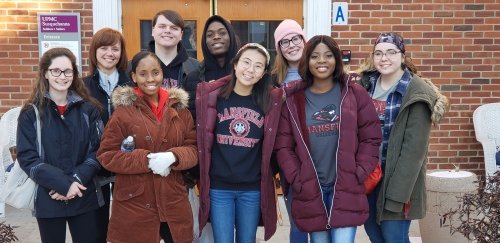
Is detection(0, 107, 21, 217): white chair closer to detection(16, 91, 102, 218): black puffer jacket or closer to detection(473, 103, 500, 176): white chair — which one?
detection(16, 91, 102, 218): black puffer jacket

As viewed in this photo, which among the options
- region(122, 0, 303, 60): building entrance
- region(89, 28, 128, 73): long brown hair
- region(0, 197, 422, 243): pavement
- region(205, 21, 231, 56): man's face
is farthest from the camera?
region(122, 0, 303, 60): building entrance

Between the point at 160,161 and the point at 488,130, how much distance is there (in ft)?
12.9

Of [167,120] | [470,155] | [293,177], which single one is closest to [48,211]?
[167,120]

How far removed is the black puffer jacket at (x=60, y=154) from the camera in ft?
10.6

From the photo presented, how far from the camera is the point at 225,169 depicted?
3.35 metres

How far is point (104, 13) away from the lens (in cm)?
563

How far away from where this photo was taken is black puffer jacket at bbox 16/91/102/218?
323 centimetres

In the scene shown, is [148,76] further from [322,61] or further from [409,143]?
[409,143]

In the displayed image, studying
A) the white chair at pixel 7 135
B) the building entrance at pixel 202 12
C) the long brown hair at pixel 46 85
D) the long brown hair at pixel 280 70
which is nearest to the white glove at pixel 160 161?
the long brown hair at pixel 46 85

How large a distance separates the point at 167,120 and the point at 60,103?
0.70 m

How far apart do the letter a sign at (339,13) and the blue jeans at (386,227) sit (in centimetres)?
269

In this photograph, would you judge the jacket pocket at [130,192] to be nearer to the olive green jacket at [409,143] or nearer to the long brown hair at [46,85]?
the long brown hair at [46,85]

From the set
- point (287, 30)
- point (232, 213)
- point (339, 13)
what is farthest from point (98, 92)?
point (339, 13)

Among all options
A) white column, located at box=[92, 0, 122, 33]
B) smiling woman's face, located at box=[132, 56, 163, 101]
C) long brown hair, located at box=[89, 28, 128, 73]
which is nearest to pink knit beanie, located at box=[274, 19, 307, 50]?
smiling woman's face, located at box=[132, 56, 163, 101]
